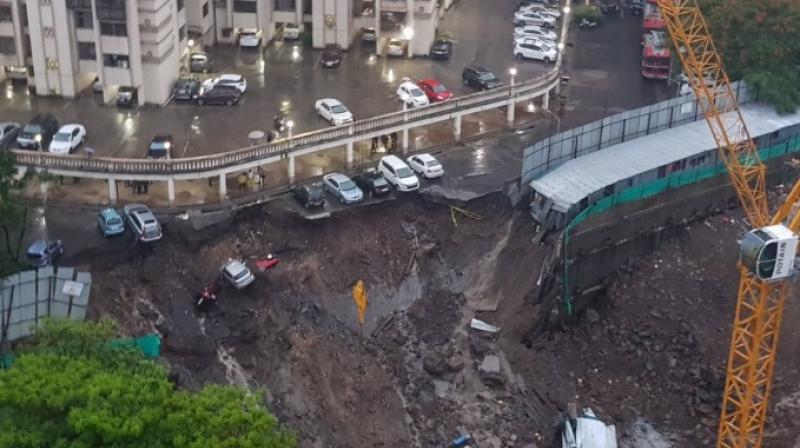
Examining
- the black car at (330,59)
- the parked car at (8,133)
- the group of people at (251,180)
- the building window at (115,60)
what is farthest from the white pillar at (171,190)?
the black car at (330,59)

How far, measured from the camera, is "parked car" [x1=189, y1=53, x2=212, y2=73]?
78625 mm

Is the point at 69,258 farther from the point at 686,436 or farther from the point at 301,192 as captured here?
the point at 686,436

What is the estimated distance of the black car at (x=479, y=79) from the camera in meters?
76.5

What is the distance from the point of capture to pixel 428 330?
61.5 metres

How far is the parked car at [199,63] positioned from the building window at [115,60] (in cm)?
708

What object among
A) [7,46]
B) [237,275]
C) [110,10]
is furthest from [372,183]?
[7,46]

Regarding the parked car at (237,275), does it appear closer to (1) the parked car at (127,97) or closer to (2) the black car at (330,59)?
(1) the parked car at (127,97)

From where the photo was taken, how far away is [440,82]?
255ft

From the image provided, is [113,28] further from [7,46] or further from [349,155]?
[349,155]

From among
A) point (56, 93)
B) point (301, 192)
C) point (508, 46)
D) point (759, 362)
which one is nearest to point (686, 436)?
point (759, 362)

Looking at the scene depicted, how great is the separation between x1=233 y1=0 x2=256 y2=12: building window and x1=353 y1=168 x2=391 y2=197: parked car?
69.7 ft

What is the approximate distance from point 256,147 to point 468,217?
41.2ft

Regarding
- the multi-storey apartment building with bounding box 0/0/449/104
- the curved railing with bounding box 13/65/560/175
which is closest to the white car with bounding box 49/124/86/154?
the curved railing with bounding box 13/65/560/175

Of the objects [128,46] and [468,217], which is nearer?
[468,217]
